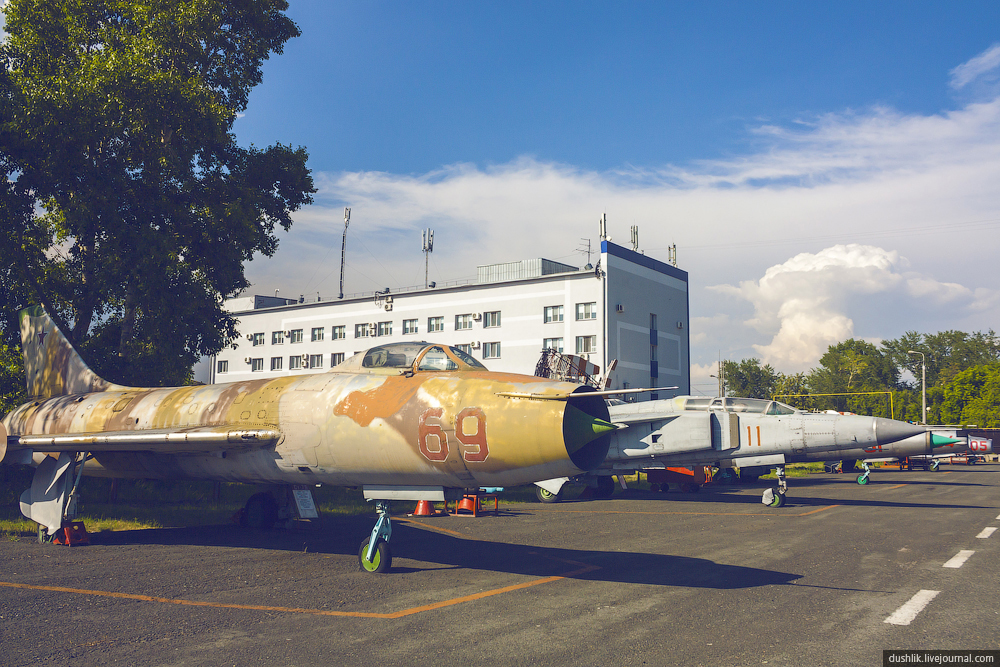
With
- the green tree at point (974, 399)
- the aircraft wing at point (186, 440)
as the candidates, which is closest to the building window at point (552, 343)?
the aircraft wing at point (186, 440)

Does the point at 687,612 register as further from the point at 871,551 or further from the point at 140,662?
the point at 871,551

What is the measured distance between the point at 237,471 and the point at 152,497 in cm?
1195

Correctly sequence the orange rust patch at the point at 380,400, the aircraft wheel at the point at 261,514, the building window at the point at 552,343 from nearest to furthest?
the orange rust patch at the point at 380,400, the aircraft wheel at the point at 261,514, the building window at the point at 552,343

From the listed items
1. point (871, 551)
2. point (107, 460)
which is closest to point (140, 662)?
point (107, 460)

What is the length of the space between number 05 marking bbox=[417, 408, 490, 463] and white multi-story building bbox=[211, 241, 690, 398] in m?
41.0

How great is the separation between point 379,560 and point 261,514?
620 cm

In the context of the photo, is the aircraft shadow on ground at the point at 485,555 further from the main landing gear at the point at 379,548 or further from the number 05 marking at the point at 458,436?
the number 05 marking at the point at 458,436

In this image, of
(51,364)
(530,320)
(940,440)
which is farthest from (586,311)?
(51,364)

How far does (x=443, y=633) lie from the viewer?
21.0 ft

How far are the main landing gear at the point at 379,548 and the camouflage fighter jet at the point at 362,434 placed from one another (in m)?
0.02

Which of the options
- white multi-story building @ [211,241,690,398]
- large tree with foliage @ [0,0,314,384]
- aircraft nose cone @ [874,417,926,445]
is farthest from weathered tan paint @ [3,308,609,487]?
white multi-story building @ [211,241,690,398]

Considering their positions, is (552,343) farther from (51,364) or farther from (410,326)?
(51,364)

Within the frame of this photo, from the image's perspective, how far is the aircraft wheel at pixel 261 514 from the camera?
47.1 feet

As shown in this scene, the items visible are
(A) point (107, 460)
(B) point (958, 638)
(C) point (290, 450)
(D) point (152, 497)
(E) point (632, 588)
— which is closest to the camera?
(B) point (958, 638)
